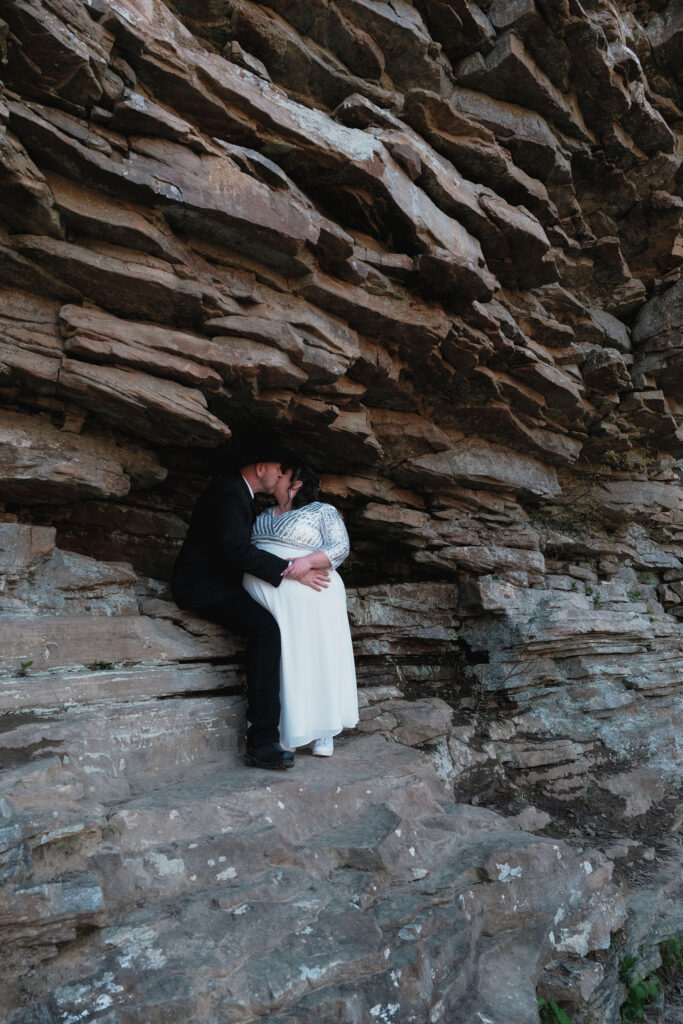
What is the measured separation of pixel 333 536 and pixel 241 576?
3.07 feet

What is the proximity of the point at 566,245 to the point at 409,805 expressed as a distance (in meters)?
7.77

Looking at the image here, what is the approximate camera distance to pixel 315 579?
580 cm

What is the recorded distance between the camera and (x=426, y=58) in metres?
7.64

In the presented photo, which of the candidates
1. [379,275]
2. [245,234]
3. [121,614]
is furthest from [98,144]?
[121,614]

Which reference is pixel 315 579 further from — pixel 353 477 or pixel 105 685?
pixel 353 477

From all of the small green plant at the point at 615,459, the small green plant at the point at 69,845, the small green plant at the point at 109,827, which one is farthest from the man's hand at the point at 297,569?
the small green plant at the point at 615,459

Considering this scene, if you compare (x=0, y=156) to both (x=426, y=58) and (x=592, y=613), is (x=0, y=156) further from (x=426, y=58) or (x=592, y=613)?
(x=592, y=613)

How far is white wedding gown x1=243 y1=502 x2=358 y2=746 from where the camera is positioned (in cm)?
541

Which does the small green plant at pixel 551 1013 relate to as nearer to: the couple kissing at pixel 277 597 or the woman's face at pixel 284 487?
the couple kissing at pixel 277 597

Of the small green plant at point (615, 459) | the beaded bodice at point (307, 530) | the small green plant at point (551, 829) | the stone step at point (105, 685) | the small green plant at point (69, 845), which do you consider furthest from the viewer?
the small green plant at point (615, 459)

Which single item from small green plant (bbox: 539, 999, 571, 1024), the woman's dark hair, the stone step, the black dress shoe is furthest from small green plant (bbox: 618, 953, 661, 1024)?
the woman's dark hair

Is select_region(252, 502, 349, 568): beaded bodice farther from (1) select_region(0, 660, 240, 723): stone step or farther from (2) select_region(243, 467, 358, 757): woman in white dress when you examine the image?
(1) select_region(0, 660, 240, 723): stone step

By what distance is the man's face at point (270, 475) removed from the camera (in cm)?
642

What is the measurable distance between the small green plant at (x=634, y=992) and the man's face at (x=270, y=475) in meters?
5.07
